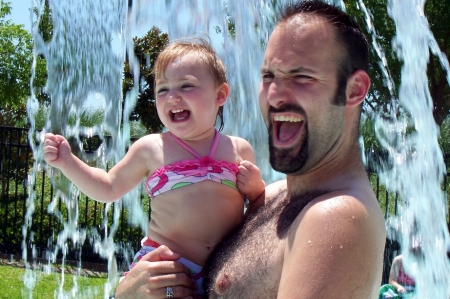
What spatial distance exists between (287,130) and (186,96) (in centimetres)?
68

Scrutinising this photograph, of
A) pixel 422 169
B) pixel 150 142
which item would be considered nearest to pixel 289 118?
pixel 150 142

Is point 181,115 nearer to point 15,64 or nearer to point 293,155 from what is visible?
point 293,155

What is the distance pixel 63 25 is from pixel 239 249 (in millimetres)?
9146

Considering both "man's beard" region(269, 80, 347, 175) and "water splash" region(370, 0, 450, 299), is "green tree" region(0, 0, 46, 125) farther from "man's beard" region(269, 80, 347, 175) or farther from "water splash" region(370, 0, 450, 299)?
"man's beard" region(269, 80, 347, 175)

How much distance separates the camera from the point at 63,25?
10.4 m

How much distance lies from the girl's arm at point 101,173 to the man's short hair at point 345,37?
0.96 m

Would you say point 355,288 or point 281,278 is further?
point 281,278

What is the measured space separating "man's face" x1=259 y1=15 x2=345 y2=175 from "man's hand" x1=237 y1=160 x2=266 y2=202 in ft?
1.62

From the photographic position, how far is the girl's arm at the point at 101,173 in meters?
2.66

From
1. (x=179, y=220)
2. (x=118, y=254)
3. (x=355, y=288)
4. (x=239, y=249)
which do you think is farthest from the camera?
(x=118, y=254)

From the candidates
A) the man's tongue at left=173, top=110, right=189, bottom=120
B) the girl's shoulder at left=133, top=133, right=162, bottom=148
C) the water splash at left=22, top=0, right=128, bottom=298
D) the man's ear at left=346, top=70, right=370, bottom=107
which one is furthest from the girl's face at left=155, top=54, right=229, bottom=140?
the water splash at left=22, top=0, right=128, bottom=298

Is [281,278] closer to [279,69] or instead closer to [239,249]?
[239,249]

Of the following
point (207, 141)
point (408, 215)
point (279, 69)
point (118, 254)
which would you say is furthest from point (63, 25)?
point (279, 69)

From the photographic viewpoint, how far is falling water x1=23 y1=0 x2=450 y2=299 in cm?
583
